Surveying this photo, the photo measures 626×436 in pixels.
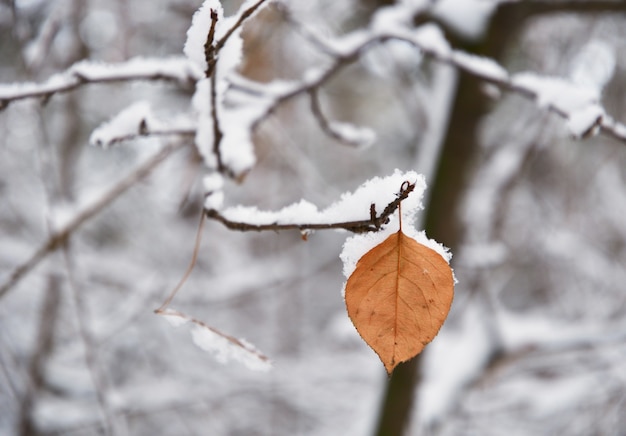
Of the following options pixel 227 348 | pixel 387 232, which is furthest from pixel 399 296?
pixel 227 348

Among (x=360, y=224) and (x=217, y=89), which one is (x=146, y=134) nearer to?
(x=217, y=89)

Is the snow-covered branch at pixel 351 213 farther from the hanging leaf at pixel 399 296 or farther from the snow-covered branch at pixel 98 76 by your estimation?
the snow-covered branch at pixel 98 76

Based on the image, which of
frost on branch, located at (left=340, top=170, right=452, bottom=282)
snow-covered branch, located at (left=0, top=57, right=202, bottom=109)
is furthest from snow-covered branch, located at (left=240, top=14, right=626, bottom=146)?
frost on branch, located at (left=340, top=170, right=452, bottom=282)

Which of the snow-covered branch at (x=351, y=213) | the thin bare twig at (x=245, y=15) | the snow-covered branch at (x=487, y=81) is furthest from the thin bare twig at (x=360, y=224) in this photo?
the snow-covered branch at (x=487, y=81)

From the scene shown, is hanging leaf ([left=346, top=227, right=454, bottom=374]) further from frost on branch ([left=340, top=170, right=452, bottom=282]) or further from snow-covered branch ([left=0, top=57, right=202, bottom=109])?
snow-covered branch ([left=0, top=57, right=202, bottom=109])

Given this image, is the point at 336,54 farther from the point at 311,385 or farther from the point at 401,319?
the point at 311,385

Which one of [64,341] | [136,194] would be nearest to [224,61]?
[136,194]
